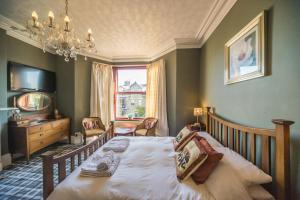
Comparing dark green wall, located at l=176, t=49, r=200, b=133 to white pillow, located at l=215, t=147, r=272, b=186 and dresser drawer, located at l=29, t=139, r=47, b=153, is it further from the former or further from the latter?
dresser drawer, located at l=29, t=139, r=47, b=153

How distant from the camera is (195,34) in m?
3.41

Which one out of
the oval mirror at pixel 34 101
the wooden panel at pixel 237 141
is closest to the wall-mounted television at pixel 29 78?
the oval mirror at pixel 34 101

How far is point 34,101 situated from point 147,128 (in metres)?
2.89

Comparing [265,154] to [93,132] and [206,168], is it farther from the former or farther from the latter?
[93,132]

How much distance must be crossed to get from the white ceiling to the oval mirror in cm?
159

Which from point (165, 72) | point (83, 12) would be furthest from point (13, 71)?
point (165, 72)

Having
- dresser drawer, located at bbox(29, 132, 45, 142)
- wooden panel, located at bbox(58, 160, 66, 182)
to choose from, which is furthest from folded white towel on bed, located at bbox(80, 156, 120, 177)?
dresser drawer, located at bbox(29, 132, 45, 142)

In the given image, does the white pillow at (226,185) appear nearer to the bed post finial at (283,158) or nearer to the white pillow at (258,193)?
the white pillow at (258,193)

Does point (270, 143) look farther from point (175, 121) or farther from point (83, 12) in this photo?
point (83, 12)

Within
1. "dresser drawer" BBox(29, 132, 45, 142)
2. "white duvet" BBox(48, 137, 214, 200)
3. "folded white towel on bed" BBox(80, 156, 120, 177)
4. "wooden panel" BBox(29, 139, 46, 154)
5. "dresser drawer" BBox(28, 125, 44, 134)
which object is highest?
"dresser drawer" BBox(28, 125, 44, 134)

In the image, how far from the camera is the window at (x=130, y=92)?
5.17 meters

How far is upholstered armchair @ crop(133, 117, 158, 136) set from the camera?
4.06 meters

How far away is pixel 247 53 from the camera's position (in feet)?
5.47

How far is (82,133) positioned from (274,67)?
4.55 metres
